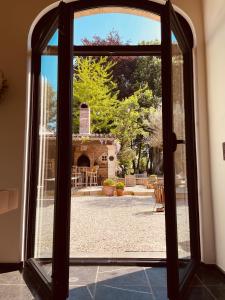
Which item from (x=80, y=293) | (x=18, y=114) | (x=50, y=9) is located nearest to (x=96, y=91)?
(x=50, y=9)

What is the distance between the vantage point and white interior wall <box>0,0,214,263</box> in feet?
8.22

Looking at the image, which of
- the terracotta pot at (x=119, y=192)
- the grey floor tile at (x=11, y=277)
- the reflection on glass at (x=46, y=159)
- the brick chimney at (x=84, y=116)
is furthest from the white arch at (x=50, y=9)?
the terracotta pot at (x=119, y=192)

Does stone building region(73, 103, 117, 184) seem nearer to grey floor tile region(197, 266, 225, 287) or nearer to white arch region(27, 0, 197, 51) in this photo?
white arch region(27, 0, 197, 51)

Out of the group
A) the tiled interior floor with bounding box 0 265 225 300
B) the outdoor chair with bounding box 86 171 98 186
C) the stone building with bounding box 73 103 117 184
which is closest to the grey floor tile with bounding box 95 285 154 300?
the tiled interior floor with bounding box 0 265 225 300

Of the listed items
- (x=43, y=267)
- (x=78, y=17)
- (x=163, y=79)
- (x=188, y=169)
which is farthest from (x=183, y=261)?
(x=78, y=17)

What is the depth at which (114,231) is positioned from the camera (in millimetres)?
4676

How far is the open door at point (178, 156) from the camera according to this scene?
1720 millimetres

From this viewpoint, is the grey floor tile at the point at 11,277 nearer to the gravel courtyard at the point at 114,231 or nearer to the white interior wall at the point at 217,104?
the gravel courtyard at the point at 114,231

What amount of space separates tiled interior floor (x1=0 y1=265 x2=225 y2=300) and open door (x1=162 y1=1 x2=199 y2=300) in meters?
0.14

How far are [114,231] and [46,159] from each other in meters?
2.81

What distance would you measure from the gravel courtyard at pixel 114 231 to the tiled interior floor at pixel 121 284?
0.87 feet

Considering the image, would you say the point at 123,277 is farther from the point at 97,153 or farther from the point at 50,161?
the point at 97,153

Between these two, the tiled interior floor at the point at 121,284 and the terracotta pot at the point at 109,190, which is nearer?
the tiled interior floor at the point at 121,284

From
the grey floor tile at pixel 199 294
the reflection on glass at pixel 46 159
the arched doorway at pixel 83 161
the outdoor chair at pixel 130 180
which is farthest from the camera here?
the arched doorway at pixel 83 161
